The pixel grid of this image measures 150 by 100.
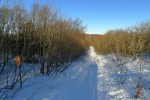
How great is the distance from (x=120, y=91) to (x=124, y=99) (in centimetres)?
162

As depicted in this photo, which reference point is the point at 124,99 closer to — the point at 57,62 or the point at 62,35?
the point at 57,62

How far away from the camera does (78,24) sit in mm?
34219

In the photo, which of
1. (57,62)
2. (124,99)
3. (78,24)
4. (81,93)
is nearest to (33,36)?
(57,62)

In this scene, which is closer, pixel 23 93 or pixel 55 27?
pixel 23 93

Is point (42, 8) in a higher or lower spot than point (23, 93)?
higher

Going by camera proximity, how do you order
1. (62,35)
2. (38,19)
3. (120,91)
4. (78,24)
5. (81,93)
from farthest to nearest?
1. (78,24)
2. (62,35)
3. (38,19)
4. (120,91)
5. (81,93)

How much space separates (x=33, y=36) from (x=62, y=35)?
3.24m

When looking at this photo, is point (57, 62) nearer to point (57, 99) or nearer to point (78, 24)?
point (57, 99)

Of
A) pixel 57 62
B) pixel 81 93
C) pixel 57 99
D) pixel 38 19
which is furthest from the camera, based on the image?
pixel 57 62

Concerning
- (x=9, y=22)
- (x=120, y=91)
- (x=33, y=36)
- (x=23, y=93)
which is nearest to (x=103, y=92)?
(x=120, y=91)

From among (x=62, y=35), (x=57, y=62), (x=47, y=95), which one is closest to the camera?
(x=47, y=95)

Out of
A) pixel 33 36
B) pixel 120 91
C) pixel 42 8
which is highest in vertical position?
pixel 42 8

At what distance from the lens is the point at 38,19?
15320 millimetres

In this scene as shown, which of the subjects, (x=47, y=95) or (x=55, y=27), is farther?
(x=55, y=27)
